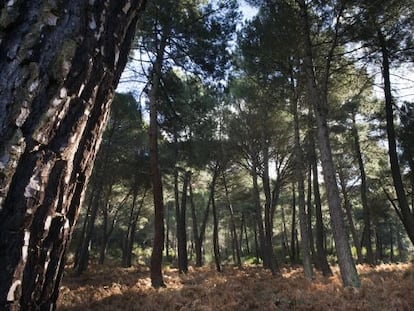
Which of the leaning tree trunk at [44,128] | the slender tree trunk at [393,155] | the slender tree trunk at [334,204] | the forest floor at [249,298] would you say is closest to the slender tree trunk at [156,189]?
the forest floor at [249,298]

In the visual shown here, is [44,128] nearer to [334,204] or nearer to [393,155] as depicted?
[334,204]

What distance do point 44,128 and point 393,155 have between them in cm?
1133

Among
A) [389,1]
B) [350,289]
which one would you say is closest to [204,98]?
[389,1]

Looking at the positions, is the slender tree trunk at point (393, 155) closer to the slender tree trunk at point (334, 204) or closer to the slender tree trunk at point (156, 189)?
the slender tree trunk at point (334, 204)

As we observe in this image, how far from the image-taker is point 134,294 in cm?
898

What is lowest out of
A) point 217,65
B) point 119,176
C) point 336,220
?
point 336,220

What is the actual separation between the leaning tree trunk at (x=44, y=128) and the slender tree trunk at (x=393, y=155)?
10739mm

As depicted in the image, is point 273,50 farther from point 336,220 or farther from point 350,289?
point 350,289

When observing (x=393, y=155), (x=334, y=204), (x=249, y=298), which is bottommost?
(x=249, y=298)

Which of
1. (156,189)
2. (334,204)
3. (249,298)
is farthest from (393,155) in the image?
(156,189)

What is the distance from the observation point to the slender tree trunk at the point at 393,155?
10124mm

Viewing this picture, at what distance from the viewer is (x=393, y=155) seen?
34.4 ft

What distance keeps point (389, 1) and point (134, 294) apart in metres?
11.1

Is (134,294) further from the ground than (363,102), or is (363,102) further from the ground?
(363,102)
